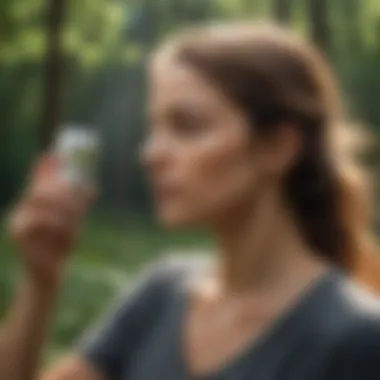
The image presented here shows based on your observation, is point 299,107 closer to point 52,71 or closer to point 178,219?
point 178,219

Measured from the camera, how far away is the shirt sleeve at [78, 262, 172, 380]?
807 mm

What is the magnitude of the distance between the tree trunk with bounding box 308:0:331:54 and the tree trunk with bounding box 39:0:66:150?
0.85ft

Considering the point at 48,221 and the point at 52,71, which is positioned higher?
the point at 52,71

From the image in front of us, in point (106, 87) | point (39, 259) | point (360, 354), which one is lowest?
point (360, 354)

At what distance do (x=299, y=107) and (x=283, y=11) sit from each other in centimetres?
19

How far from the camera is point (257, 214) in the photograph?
754mm

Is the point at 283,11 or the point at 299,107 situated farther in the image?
the point at 283,11

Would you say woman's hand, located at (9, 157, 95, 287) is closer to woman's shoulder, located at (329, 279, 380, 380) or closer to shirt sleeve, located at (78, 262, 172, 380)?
shirt sleeve, located at (78, 262, 172, 380)

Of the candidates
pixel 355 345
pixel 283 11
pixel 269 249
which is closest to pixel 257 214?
pixel 269 249

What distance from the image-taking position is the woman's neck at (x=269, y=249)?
0.75 meters

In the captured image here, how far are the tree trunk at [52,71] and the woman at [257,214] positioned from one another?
0.17 metres

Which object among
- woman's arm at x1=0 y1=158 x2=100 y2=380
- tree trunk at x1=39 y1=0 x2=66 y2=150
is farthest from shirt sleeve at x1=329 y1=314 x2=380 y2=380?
tree trunk at x1=39 y1=0 x2=66 y2=150

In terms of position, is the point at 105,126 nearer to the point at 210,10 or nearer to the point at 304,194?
the point at 210,10

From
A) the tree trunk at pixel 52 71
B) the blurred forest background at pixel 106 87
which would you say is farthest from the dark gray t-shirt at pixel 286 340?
the tree trunk at pixel 52 71
